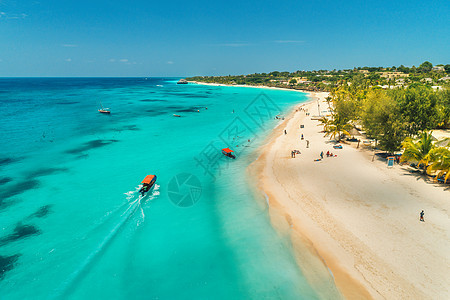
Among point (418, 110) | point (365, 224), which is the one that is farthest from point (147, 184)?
point (418, 110)

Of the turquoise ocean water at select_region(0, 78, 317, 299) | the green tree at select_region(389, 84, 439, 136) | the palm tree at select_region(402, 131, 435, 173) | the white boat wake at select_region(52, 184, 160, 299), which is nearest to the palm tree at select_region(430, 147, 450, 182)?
the palm tree at select_region(402, 131, 435, 173)

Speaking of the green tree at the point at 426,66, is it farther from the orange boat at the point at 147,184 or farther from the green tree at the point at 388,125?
the orange boat at the point at 147,184

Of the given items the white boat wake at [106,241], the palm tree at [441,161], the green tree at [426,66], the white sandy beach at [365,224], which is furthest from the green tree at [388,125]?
the green tree at [426,66]

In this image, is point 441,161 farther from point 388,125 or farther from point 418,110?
point 418,110

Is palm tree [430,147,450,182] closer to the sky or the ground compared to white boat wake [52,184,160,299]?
closer to the sky

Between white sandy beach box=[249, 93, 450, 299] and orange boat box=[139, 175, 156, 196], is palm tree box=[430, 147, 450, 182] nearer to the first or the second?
white sandy beach box=[249, 93, 450, 299]

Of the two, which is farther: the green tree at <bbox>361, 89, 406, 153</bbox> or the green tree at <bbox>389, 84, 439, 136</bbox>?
the green tree at <bbox>389, 84, 439, 136</bbox>
